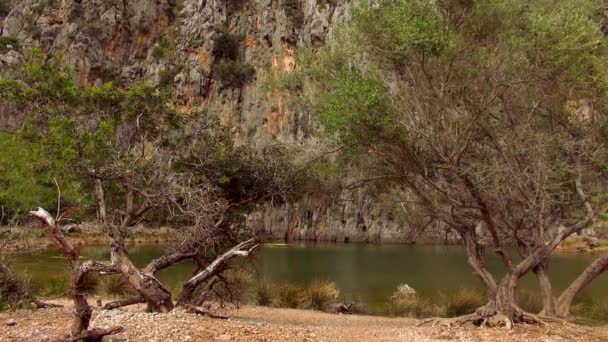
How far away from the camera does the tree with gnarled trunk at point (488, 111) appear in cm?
1100

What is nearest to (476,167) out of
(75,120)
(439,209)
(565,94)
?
(439,209)

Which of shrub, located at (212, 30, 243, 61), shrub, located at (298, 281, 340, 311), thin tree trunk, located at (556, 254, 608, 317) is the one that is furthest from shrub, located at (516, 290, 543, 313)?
shrub, located at (212, 30, 243, 61)

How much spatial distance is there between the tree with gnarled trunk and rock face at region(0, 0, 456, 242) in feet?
181

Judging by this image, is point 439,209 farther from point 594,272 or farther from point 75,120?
point 75,120

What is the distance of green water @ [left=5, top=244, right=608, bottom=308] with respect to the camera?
68.2 feet

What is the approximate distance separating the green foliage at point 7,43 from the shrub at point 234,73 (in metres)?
32.0

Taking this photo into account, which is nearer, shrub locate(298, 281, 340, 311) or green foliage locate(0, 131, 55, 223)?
green foliage locate(0, 131, 55, 223)

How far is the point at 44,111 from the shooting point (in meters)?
12.7

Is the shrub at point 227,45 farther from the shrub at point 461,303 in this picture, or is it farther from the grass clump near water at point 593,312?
the grass clump near water at point 593,312

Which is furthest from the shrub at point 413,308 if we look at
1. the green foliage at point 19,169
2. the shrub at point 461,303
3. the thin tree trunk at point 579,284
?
the green foliage at point 19,169

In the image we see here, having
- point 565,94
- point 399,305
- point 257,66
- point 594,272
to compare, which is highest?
point 257,66

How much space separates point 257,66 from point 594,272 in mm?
74401

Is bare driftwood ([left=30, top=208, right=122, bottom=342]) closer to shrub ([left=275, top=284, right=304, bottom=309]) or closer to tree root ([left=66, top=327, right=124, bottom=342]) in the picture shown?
tree root ([left=66, top=327, right=124, bottom=342])

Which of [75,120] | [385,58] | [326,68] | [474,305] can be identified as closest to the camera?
[385,58]
